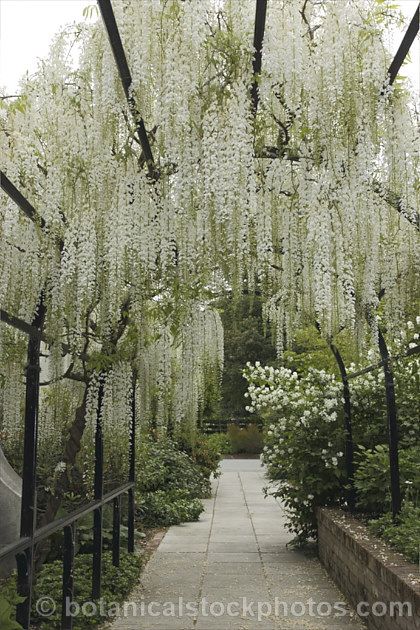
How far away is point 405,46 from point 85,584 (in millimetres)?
3891

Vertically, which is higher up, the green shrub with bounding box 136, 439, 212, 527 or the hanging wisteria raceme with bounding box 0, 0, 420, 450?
the hanging wisteria raceme with bounding box 0, 0, 420, 450

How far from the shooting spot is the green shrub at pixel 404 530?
3.64 meters

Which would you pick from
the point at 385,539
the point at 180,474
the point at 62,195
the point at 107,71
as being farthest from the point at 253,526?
the point at 107,71

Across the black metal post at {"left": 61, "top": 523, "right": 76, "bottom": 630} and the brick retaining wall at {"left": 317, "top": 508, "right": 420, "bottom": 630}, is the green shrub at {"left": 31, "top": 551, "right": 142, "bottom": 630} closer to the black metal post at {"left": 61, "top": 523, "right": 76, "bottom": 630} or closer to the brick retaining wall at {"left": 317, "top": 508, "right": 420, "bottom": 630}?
the black metal post at {"left": 61, "top": 523, "right": 76, "bottom": 630}

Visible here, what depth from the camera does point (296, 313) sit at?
4148mm

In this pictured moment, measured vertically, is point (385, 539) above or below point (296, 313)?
below

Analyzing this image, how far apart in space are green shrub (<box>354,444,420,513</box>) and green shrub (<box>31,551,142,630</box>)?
1.92 metres

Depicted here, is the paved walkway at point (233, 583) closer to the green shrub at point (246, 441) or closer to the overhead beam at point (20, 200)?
the overhead beam at point (20, 200)

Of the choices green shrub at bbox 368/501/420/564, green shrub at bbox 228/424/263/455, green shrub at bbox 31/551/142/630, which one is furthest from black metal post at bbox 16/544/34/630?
green shrub at bbox 228/424/263/455

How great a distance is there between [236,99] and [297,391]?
403cm

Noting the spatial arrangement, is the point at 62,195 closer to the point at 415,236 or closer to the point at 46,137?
the point at 46,137

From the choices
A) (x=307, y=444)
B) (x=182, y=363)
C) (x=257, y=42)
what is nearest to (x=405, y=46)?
(x=257, y=42)

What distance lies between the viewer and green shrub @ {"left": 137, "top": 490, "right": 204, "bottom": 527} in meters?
7.92

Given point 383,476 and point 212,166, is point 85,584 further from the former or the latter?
point 212,166
